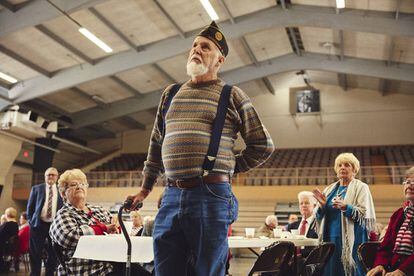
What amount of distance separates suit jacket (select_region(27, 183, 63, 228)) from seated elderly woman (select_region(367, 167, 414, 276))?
3.86 m

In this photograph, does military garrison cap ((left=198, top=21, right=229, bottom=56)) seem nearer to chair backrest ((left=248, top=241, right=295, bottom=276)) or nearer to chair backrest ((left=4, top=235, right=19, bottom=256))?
chair backrest ((left=248, top=241, right=295, bottom=276))

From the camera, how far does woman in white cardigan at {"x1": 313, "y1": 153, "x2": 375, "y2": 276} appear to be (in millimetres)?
3566

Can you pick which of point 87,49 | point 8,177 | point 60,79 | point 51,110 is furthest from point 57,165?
point 87,49

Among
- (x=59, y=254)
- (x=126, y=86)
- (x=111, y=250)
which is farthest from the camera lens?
(x=126, y=86)

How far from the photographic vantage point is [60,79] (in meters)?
13.6

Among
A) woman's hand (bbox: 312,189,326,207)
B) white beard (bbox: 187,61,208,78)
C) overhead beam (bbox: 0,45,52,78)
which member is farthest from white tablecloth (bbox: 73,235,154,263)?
overhead beam (bbox: 0,45,52,78)

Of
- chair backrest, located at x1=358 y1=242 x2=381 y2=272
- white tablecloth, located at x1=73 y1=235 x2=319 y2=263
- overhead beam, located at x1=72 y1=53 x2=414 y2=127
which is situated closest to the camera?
white tablecloth, located at x1=73 y1=235 x2=319 y2=263

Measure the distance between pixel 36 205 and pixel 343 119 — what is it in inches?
610

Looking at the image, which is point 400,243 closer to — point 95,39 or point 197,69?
point 197,69

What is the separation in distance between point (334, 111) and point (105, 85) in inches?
366

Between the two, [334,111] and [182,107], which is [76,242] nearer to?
[182,107]

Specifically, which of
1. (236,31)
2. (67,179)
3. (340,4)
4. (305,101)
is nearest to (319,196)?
(67,179)

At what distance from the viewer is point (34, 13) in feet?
33.8

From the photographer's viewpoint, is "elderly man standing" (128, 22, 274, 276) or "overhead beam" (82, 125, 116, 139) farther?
"overhead beam" (82, 125, 116, 139)
